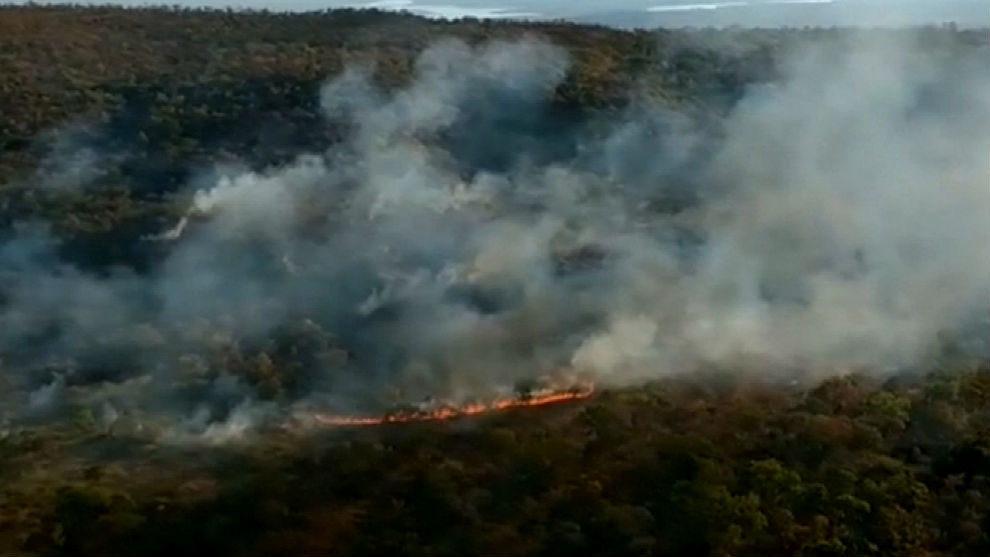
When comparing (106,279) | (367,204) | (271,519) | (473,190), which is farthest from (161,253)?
Result: (271,519)

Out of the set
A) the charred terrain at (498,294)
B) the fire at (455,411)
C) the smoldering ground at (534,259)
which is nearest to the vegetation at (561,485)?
the charred terrain at (498,294)

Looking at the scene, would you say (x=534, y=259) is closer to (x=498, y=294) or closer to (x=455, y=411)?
(x=498, y=294)

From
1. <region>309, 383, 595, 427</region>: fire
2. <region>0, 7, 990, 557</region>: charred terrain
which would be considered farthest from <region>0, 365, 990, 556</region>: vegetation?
<region>309, 383, 595, 427</region>: fire

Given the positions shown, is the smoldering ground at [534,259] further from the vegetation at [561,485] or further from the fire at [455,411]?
the vegetation at [561,485]

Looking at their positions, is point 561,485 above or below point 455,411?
below

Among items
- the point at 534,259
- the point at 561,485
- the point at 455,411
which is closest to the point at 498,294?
the point at 534,259

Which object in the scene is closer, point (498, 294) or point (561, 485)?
point (561, 485)

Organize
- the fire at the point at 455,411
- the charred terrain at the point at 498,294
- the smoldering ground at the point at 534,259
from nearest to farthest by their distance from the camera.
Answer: the charred terrain at the point at 498,294
the fire at the point at 455,411
the smoldering ground at the point at 534,259
